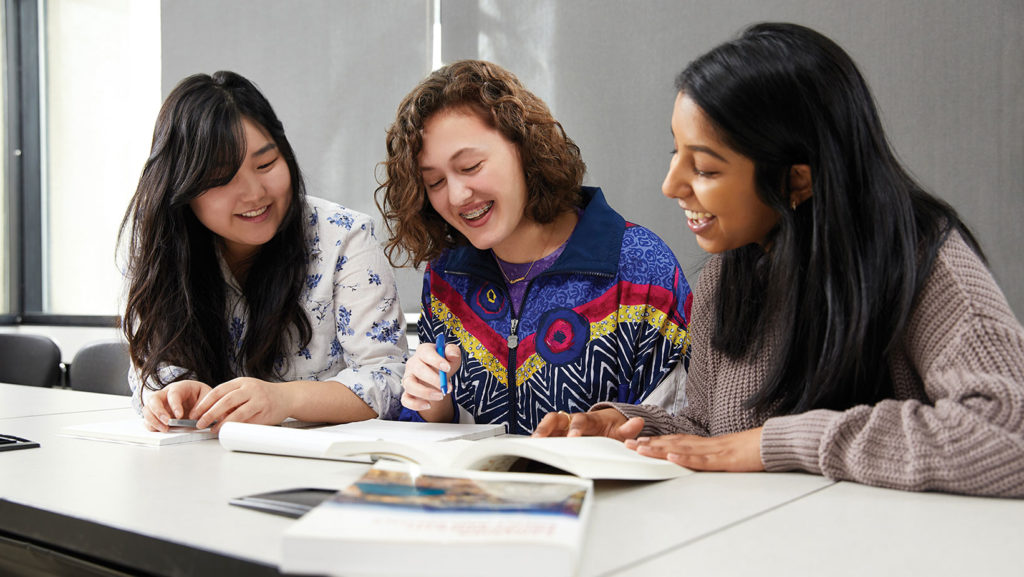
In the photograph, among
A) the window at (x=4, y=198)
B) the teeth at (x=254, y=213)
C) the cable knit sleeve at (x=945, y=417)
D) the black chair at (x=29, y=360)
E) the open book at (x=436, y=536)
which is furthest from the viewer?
the window at (x=4, y=198)

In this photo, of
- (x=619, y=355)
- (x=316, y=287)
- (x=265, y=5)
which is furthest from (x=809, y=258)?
(x=265, y=5)

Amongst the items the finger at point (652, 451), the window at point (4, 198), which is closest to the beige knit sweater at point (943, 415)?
the finger at point (652, 451)

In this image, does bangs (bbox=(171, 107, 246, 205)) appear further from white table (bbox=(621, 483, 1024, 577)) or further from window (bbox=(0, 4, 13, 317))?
window (bbox=(0, 4, 13, 317))

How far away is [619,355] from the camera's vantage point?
1.59 m

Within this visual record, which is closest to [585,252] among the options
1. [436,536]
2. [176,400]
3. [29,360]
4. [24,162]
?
[176,400]

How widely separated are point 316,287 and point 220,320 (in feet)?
0.69

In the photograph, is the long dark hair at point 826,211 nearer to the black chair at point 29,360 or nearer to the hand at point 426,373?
the hand at point 426,373

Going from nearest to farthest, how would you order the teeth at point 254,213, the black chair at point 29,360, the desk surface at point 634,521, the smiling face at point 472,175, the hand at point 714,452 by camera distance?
the desk surface at point 634,521 → the hand at point 714,452 → the smiling face at point 472,175 → the teeth at point 254,213 → the black chair at point 29,360

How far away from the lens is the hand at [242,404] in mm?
1346

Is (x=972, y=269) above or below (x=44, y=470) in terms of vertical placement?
above

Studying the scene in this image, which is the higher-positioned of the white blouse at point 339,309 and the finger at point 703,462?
the white blouse at point 339,309

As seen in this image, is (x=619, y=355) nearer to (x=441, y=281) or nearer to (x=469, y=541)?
(x=441, y=281)

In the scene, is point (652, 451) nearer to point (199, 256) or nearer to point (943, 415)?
point (943, 415)

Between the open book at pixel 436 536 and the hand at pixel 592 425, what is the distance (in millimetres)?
460
